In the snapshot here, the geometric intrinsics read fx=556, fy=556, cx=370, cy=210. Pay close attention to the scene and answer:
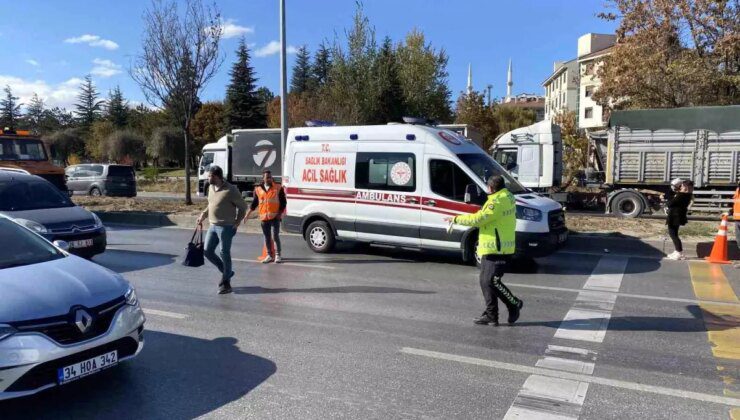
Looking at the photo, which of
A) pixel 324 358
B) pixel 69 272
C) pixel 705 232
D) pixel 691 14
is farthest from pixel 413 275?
pixel 691 14

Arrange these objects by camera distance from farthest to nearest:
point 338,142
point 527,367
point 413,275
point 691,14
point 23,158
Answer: point 691,14 → point 23,158 → point 338,142 → point 413,275 → point 527,367

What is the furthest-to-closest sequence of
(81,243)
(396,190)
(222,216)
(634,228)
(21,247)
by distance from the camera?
(634,228) < (396,190) < (81,243) < (222,216) < (21,247)

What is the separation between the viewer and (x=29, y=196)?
31.1ft

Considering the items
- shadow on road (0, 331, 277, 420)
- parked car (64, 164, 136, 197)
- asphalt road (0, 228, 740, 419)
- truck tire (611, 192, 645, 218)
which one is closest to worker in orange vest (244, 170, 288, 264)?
asphalt road (0, 228, 740, 419)

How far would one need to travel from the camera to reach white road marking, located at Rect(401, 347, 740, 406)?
424cm

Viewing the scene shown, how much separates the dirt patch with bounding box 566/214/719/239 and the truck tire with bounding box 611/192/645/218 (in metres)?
3.51

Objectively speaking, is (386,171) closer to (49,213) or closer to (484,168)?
(484,168)

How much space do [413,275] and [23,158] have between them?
13026 millimetres

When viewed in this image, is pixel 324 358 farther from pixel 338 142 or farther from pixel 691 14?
pixel 691 14

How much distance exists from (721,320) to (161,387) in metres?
6.12

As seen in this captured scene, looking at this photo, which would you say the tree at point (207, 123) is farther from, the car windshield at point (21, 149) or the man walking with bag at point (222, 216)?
the man walking with bag at point (222, 216)

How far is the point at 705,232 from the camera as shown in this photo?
12531 millimetres

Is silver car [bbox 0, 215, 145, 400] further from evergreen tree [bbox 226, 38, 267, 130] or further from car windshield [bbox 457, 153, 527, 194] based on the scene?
evergreen tree [bbox 226, 38, 267, 130]

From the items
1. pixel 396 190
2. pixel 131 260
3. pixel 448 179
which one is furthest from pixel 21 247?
pixel 448 179
